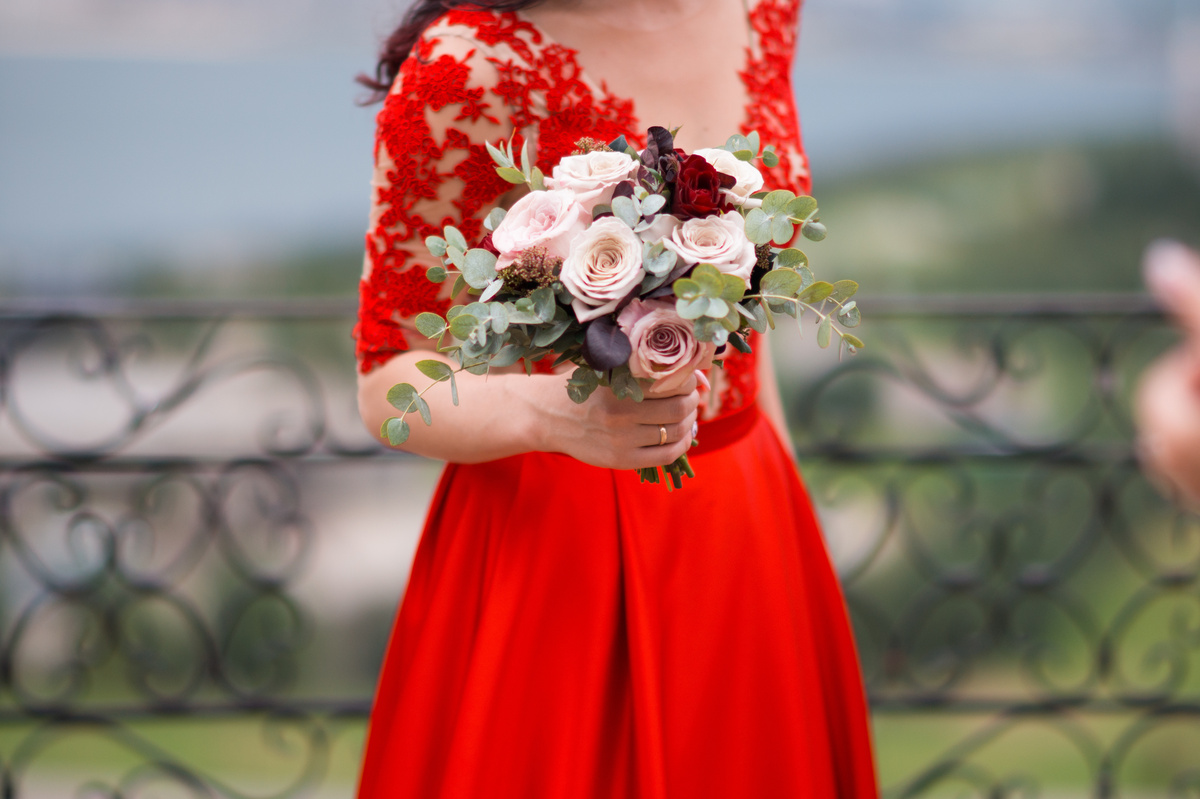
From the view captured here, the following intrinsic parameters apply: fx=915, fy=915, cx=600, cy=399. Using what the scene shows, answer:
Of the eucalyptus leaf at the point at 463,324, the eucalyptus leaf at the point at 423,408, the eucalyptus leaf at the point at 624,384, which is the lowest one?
the eucalyptus leaf at the point at 423,408

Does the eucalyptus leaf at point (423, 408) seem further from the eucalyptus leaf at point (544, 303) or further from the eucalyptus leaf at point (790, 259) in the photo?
the eucalyptus leaf at point (790, 259)

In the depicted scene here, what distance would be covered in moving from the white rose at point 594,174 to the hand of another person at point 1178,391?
1.58 feet

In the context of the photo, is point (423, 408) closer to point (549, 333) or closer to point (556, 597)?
point (549, 333)

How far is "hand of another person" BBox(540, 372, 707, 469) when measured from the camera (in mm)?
1002

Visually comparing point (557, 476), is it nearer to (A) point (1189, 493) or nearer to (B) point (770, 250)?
(B) point (770, 250)

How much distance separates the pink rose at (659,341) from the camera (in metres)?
0.88

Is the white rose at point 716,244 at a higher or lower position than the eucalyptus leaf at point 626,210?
lower

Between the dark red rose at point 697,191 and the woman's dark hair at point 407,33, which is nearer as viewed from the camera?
the dark red rose at point 697,191

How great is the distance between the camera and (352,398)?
2.98m

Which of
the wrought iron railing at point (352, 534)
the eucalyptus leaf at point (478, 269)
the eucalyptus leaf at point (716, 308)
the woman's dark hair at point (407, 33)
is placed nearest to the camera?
the eucalyptus leaf at point (716, 308)

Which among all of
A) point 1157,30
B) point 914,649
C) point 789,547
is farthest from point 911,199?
point 789,547

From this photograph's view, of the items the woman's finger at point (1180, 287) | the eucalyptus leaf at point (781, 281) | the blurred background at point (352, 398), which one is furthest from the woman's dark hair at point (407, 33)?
the blurred background at point (352, 398)

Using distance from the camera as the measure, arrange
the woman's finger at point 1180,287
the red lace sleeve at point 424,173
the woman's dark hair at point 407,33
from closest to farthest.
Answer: the woman's finger at point 1180,287 < the red lace sleeve at point 424,173 < the woman's dark hair at point 407,33

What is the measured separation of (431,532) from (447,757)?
31 cm
